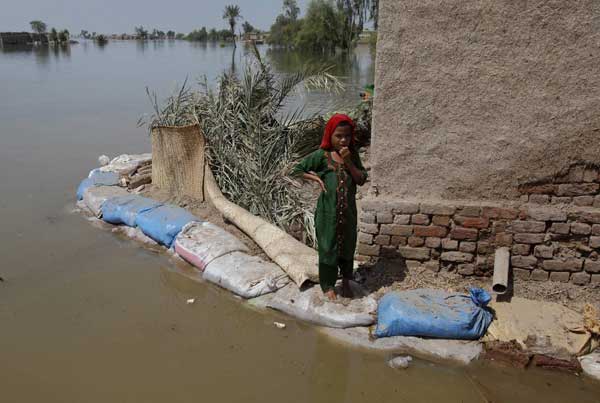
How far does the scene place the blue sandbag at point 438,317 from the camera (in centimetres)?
309

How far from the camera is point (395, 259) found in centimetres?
372

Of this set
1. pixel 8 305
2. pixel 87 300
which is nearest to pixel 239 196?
pixel 87 300

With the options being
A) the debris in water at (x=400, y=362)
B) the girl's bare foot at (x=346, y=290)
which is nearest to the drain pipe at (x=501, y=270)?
the debris in water at (x=400, y=362)

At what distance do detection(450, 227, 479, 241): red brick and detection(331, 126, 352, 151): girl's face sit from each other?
42.0 inches

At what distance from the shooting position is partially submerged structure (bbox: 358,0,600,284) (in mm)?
3096

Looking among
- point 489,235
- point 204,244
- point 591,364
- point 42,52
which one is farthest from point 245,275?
point 42,52

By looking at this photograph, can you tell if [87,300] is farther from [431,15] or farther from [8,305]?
[431,15]

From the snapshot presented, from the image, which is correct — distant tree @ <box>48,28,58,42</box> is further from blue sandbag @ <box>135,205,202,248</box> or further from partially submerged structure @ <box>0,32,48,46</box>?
blue sandbag @ <box>135,205,202,248</box>

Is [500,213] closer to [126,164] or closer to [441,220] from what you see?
[441,220]

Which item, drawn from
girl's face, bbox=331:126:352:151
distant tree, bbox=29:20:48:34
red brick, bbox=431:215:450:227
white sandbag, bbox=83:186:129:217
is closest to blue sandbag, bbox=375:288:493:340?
red brick, bbox=431:215:450:227

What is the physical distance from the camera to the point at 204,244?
14.1 ft

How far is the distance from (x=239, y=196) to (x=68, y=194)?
9.02 feet

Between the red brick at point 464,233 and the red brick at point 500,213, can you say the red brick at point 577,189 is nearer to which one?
the red brick at point 500,213

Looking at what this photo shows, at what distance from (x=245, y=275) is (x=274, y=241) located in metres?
0.47
